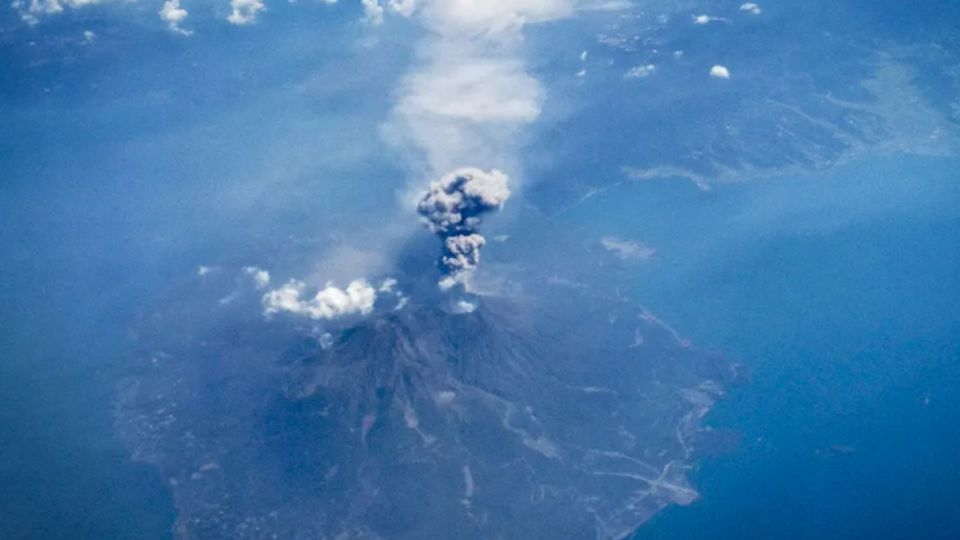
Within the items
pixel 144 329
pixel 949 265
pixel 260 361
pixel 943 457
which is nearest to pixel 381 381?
pixel 260 361

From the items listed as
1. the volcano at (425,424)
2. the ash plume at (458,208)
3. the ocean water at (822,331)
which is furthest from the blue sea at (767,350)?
the ash plume at (458,208)

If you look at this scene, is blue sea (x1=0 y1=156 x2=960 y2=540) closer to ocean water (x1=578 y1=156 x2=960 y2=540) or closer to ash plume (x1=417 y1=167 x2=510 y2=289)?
ocean water (x1=578 y1=156 x2=960 y2=540)

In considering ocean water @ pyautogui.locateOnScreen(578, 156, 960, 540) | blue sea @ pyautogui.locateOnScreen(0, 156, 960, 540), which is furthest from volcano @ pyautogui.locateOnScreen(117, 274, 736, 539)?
ocean water @ pyautogui.locateOnScreen(578, 156, 960, 540)

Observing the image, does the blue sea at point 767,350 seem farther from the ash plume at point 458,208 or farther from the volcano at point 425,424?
the ash plume at point 458,208

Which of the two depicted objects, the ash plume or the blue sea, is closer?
the blue sea

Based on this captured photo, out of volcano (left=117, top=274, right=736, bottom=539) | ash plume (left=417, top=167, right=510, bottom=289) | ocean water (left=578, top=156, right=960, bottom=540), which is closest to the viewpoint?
volcano (left=117, top=274, right=736, bottom=539)

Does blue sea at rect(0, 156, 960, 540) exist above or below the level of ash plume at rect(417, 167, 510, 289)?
below
